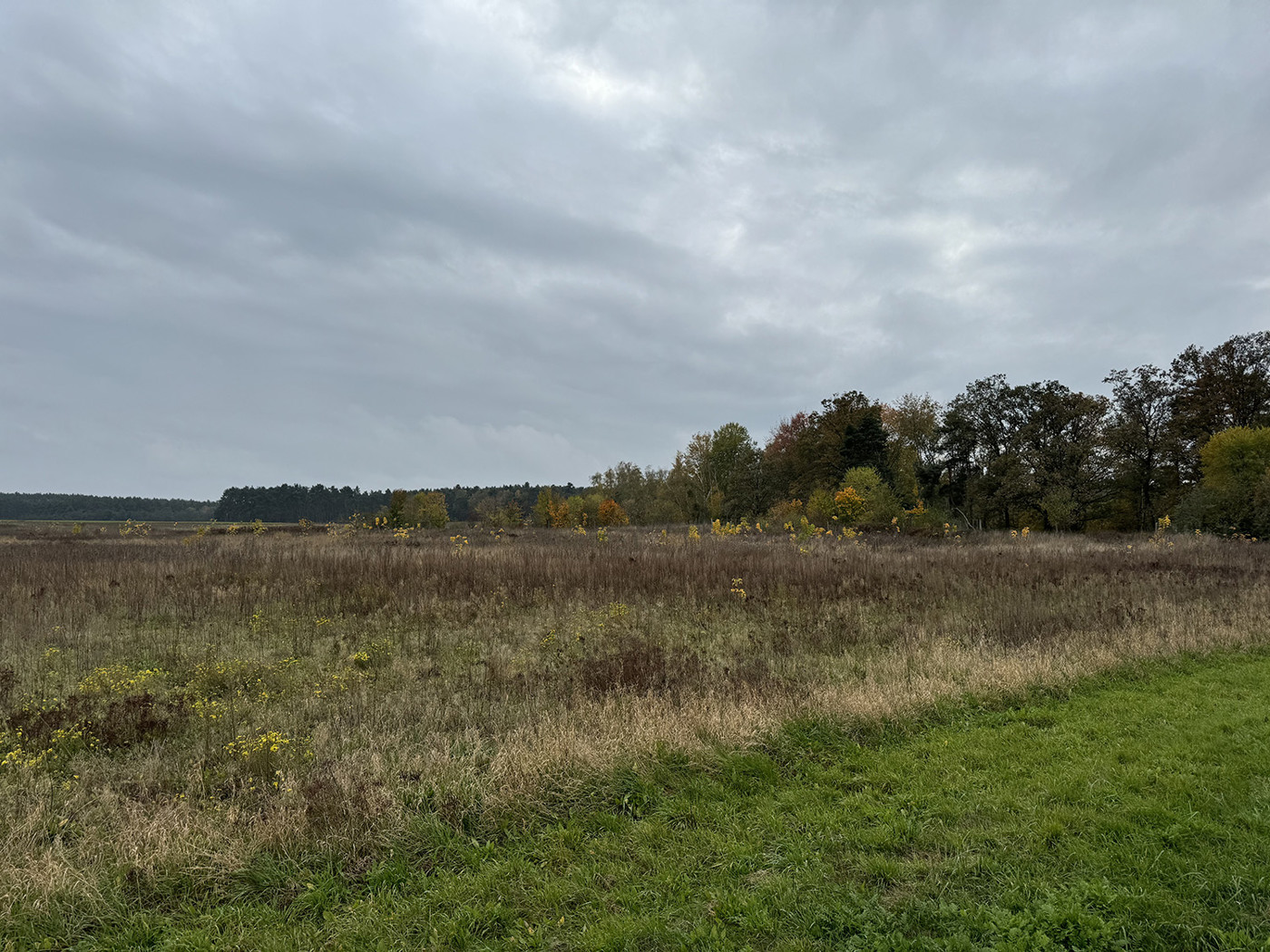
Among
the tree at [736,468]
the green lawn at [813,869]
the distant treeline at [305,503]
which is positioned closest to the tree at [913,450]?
the tree at [736,468]

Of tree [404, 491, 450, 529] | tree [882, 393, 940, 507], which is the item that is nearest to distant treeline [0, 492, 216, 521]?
tree [404, 491, 450, 529]

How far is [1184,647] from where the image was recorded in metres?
10.2

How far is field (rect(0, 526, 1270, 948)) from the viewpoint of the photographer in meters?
4.29

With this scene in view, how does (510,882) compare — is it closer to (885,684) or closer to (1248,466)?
(885,684)

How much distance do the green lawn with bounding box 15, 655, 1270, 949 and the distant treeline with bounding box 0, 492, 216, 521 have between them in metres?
145

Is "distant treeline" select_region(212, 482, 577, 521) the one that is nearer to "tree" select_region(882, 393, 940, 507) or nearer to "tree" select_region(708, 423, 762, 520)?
"tree" select_region(708, 423, 762, 520)

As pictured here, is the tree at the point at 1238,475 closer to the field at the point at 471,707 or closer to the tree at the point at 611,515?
the field at the point at 471,707

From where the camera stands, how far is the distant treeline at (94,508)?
125 meters

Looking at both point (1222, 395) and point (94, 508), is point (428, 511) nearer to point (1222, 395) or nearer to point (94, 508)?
point (1222, 395)

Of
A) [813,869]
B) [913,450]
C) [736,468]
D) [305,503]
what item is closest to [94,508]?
[305,503]

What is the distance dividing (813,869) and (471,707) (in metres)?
4.69

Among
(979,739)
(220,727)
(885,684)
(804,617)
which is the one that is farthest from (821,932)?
(804,617)

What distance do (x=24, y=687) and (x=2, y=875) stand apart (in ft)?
20.2

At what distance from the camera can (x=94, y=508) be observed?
431 ft
